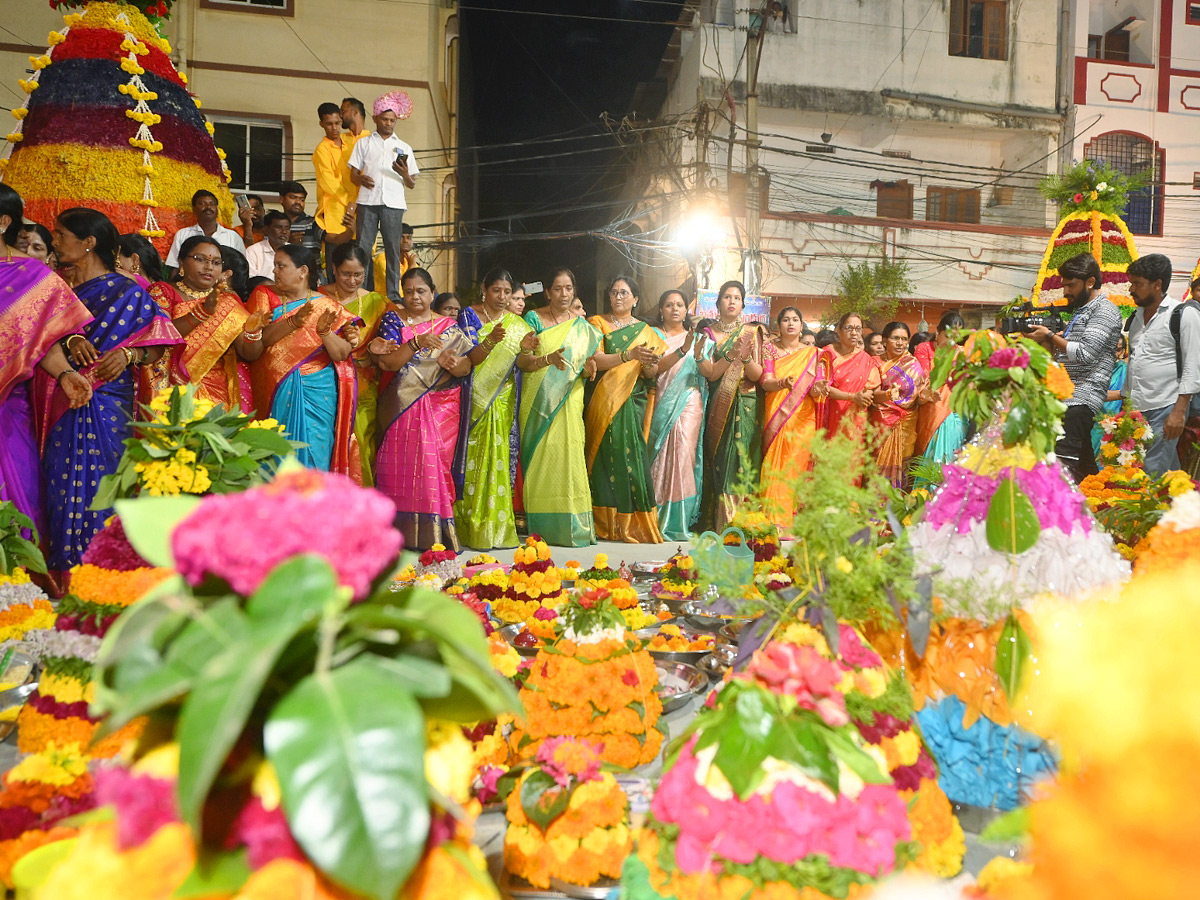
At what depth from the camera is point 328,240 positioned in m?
8.17

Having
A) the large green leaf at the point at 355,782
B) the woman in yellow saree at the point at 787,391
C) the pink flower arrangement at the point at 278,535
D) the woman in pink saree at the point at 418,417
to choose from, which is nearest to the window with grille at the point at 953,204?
the woman in yellow saree at the point at 787,391

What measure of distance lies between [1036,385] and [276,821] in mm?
2239

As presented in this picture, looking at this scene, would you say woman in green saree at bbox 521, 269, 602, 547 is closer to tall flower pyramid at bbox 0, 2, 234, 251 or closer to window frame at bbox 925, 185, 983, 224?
tall flower pyramid at bbox 0, 2, 234, 251

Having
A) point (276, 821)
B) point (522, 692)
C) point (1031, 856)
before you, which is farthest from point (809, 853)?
Result: point (522, 692)

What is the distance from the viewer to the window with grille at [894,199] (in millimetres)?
21734

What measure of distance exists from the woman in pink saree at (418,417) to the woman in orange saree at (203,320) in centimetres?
97

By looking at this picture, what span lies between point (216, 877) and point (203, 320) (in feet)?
16.0

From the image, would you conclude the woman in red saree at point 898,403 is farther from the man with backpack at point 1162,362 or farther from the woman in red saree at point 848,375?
the man with backpack at point 1162,362

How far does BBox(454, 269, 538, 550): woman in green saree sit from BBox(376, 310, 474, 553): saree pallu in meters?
0.34

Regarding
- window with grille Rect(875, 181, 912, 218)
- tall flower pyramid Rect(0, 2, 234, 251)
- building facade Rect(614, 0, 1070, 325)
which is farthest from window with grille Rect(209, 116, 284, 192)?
window with grille Rect(875, 181, 912, 218)

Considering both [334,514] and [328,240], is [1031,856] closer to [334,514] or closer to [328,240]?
[334,514]

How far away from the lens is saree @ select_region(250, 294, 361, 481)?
5418 mm

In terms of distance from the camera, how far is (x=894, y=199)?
71.6 ft

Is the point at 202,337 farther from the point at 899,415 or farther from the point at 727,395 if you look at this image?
the point at 899,415
